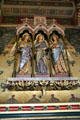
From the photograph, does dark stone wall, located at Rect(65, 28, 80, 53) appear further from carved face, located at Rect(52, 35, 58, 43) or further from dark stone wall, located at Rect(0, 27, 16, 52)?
dark stone wall, located at Rect(0, 27, 16, 52)

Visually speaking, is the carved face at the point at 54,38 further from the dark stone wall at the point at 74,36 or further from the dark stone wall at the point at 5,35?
the dark stone wall at the point at 5,35

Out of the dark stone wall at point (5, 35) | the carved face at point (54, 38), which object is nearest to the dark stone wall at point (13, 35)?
the dark stone wall at point (5, 35)

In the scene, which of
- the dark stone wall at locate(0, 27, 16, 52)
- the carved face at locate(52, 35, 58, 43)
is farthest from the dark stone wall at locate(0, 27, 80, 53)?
the carved face at locate(52, 35, 58, 43)

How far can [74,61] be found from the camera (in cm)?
825

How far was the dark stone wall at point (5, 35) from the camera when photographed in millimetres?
8839

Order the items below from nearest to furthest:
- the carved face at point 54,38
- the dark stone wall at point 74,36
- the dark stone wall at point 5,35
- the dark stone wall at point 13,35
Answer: the carved face at point 54,38, the dark stone wall at point 5,35, the dark stone wall at point 13,35, the dark stone wall at point 74,36

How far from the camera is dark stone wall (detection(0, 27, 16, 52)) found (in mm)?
8839

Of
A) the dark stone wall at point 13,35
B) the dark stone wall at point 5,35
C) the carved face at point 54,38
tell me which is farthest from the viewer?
the dark stone wall at point 13,35

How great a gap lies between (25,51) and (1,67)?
1156 mm

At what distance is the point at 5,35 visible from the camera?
941cm

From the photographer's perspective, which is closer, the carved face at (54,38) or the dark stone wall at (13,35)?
the carved face at (54,38)

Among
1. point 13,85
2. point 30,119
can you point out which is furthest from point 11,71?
point 30,119

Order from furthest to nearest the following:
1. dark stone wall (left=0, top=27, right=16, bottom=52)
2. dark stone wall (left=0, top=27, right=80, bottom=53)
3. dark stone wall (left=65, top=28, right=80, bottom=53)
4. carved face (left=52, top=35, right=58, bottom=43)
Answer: dark stone wall (left=65, top=28, right=80, bottom=53) → dark stone wall (left=0, top=27, right=80, bottom=53) → dark stone wall (left=0, top=27, right=16, bottom=52) → carved face (left=52, top=35, right=58, bottom=43)

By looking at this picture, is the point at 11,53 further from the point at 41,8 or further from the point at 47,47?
the point at 41,8
